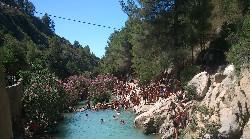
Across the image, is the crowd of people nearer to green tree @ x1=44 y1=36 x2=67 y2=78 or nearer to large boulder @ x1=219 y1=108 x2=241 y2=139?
large boulder @ x1=219 y1=108 x2=241 y2=139

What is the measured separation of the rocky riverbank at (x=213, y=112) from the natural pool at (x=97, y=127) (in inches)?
50.3

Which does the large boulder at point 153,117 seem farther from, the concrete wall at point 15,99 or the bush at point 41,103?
the concrete wall at point 15,99

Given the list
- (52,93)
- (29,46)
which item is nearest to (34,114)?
(52,93)

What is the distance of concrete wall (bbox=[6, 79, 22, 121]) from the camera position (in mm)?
14627

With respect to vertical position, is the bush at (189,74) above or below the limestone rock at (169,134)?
above

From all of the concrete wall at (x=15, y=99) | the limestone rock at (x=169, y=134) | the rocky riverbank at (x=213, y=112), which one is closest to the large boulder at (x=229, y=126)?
the rocky riverbank at (x=213, y=112)

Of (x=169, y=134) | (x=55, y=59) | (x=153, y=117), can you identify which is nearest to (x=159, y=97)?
(x=153, y=117)

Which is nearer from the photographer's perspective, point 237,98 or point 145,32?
point 237,98

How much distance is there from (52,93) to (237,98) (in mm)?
12872

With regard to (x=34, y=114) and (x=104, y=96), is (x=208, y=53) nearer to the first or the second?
(x=104, y=96)

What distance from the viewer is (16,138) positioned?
1374 centimetres

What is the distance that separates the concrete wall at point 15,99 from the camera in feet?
48.0

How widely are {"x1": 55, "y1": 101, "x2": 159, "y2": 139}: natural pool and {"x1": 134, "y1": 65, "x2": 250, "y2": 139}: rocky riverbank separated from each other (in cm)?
128

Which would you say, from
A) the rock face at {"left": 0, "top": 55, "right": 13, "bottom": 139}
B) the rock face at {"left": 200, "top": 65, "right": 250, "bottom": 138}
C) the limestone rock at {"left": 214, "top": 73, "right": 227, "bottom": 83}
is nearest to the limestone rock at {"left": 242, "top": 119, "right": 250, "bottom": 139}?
the rock face at {"left": 200, "top": 65, "right": 250, "bottom": 138}
